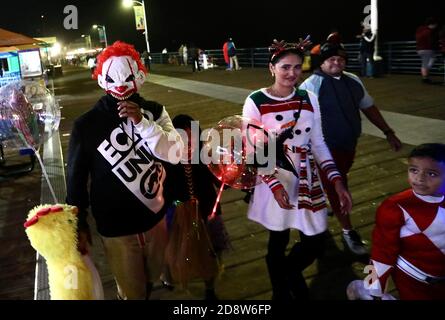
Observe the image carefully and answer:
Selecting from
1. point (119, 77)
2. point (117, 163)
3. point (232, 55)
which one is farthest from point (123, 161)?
point (232, 55)

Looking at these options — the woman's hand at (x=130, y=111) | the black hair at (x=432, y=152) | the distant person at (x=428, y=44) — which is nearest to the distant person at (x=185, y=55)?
the distant person at (x=428, y=44)

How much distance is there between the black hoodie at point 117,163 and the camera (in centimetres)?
238

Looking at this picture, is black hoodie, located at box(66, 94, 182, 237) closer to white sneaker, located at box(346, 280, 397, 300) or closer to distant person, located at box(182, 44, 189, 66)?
white sneaker, located at box(346, 280, 397, 300)

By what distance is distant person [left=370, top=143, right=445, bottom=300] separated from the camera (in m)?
2.23

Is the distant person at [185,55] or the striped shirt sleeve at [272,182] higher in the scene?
the distant person at [185,55]

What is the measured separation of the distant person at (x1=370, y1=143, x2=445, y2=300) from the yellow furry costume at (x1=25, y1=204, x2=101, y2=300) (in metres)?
1.47

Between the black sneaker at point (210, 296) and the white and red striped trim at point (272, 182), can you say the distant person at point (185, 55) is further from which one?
the white and red striped trim at point (272, 182)

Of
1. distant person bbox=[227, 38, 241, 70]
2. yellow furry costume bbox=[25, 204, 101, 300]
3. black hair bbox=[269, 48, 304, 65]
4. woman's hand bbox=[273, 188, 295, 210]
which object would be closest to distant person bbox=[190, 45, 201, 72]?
distant person bbox=[227, 38, 241, 70]

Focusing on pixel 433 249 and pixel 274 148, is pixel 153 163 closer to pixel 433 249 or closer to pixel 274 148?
pixel 274 148

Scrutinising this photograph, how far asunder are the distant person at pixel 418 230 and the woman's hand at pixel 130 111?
4.57 ft

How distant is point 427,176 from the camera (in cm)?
222

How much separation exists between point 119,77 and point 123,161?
0.46 m
